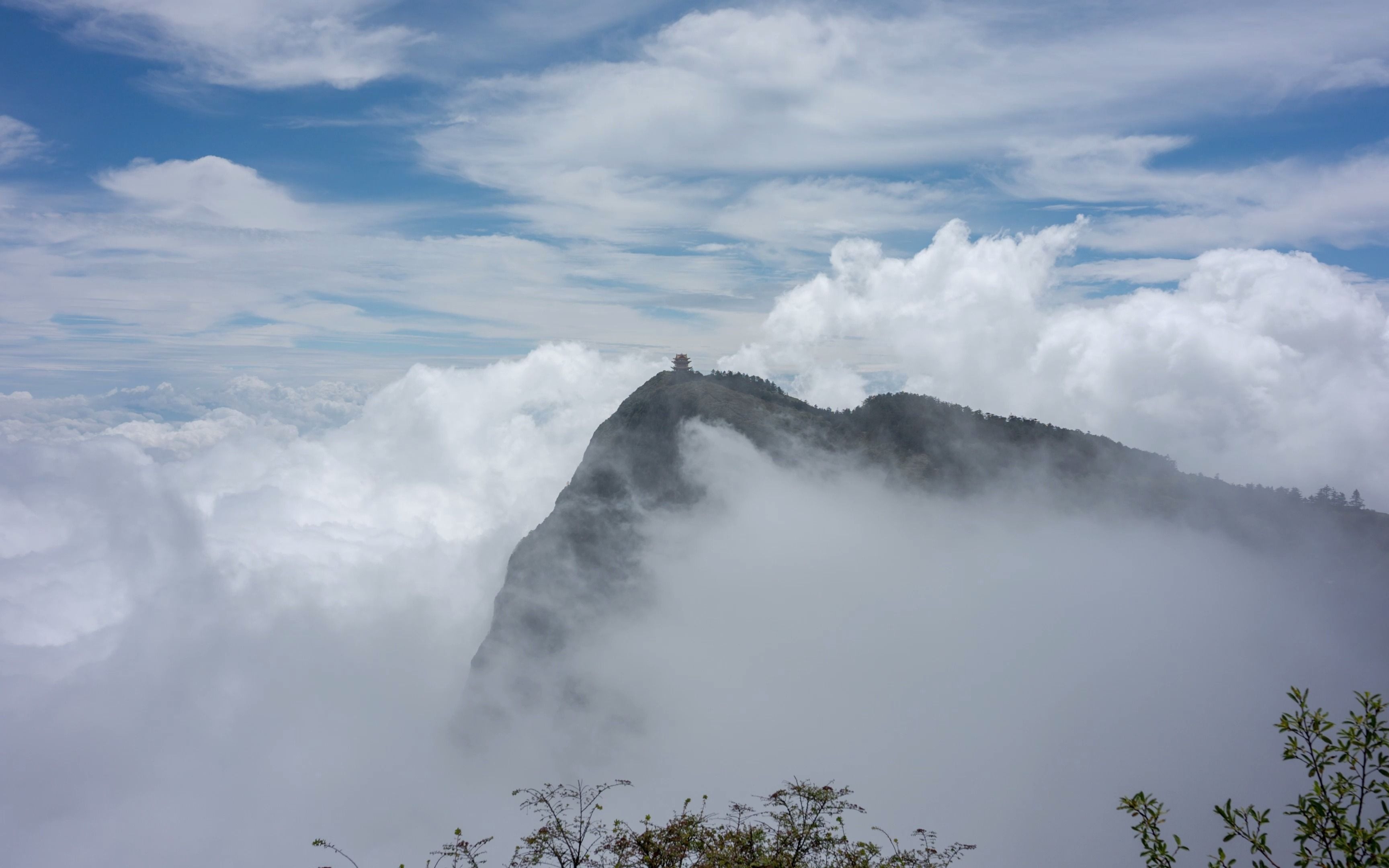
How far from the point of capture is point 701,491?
135625 mm

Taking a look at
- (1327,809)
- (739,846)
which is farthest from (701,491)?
(1327,809)

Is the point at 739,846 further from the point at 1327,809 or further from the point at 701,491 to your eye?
the point at 701,491

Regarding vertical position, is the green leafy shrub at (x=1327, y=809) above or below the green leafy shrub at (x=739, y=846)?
above

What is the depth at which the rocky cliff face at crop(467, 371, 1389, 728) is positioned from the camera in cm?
11750

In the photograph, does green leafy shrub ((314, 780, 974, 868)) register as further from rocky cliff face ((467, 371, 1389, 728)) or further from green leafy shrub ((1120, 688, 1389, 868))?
rocky cliff face ((467, 371, 1389, 728))

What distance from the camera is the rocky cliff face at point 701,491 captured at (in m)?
118

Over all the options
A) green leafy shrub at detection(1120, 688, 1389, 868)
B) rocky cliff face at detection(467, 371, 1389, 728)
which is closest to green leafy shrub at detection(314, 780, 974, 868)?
green leafy shrub at detection(1120, 688, 1389, 868)

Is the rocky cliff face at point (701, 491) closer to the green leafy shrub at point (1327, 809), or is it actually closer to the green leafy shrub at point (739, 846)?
the green leafy shrub at point (739, 846)

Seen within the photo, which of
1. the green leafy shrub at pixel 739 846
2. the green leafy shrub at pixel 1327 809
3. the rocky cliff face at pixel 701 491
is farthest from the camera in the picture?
the rocky cliff face at pixel 701 491

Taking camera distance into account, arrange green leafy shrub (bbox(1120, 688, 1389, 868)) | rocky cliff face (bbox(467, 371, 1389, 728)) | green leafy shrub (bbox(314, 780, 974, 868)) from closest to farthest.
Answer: green leafy shrub (bbox(1120, 688, 1389, 868)), green leafy shrub (bbox(314, 780, 974, 868)), rocky cliff face (bbox(467, 371, 1389, 728))

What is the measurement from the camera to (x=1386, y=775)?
11.9 metres

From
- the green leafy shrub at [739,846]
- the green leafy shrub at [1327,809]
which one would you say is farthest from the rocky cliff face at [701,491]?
the green leafy shrub at [1327,809]

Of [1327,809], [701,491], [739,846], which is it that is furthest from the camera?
[701,491]

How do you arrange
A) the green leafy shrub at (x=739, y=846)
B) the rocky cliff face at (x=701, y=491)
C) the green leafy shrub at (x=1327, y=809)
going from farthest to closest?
the rocky cliff face at (x=701, y=491)
the green leafy shrub at (x=739, y=846)
the green leafy shrub at (x=1327, y=809)
